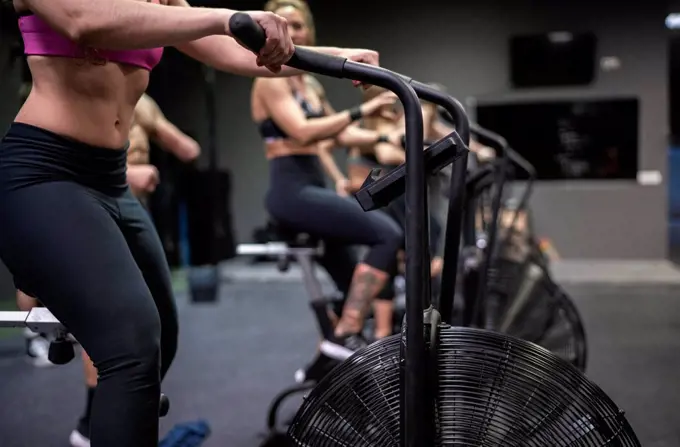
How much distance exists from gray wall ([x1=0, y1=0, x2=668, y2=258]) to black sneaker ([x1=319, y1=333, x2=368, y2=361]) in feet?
14.6

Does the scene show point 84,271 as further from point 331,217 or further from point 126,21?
point 331,217

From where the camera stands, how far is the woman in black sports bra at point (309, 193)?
242 cm

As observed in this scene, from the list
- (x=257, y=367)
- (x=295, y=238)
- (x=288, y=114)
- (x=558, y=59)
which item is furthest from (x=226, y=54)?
(x=558, y=59)

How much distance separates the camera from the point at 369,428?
3.70 ft

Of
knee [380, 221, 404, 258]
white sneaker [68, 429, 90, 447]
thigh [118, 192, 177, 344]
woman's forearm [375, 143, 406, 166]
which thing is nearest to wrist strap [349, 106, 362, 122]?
knee [380, 221, 404, 258]

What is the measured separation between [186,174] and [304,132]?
12.7 ft

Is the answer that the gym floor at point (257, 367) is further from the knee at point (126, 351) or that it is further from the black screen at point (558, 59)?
the black screen at point (558, 59)

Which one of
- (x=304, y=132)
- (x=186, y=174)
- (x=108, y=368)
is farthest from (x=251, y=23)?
(x=186, y=174)

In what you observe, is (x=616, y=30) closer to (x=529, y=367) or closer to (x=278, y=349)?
(x=278, y=349)

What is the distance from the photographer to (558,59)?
21.9 ft

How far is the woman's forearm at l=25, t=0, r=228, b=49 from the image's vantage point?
1004 mm

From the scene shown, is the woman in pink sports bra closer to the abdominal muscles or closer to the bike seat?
the abdominal muscles

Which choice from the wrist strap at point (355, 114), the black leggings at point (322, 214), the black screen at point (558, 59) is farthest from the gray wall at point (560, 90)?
the wrist strap at point (355, 114)

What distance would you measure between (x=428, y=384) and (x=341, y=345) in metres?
1.47
